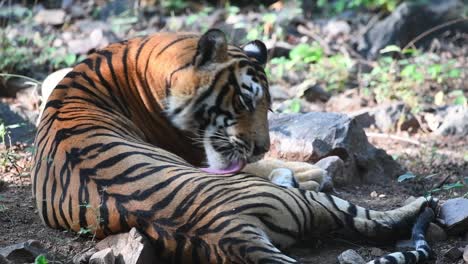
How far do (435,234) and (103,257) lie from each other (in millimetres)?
1554

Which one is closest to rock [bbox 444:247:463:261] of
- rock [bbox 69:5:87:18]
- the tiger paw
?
the tiger paw

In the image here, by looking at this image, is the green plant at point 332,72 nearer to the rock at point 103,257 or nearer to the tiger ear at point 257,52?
the tiger ear at point 257,52

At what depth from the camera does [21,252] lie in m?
3.32

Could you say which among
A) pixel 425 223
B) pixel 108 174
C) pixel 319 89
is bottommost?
pixel 319 89

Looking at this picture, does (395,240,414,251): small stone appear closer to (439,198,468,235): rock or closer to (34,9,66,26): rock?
(439,198,468,235): rock

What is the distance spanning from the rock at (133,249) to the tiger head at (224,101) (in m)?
0.92

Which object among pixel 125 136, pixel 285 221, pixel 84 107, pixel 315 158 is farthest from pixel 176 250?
pixel 315 158

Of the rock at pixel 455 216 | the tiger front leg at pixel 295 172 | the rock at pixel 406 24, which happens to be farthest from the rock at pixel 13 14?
the rock at pixel 455 216

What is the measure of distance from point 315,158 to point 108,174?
6.39 feet

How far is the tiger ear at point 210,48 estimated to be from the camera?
159 inches

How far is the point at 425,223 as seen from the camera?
370 centimetres

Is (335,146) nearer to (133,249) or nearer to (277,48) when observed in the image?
(133,249)

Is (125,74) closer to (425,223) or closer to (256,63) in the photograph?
(256,63)

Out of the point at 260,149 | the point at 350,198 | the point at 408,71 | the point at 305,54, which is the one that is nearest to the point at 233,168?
the point at 260,149
